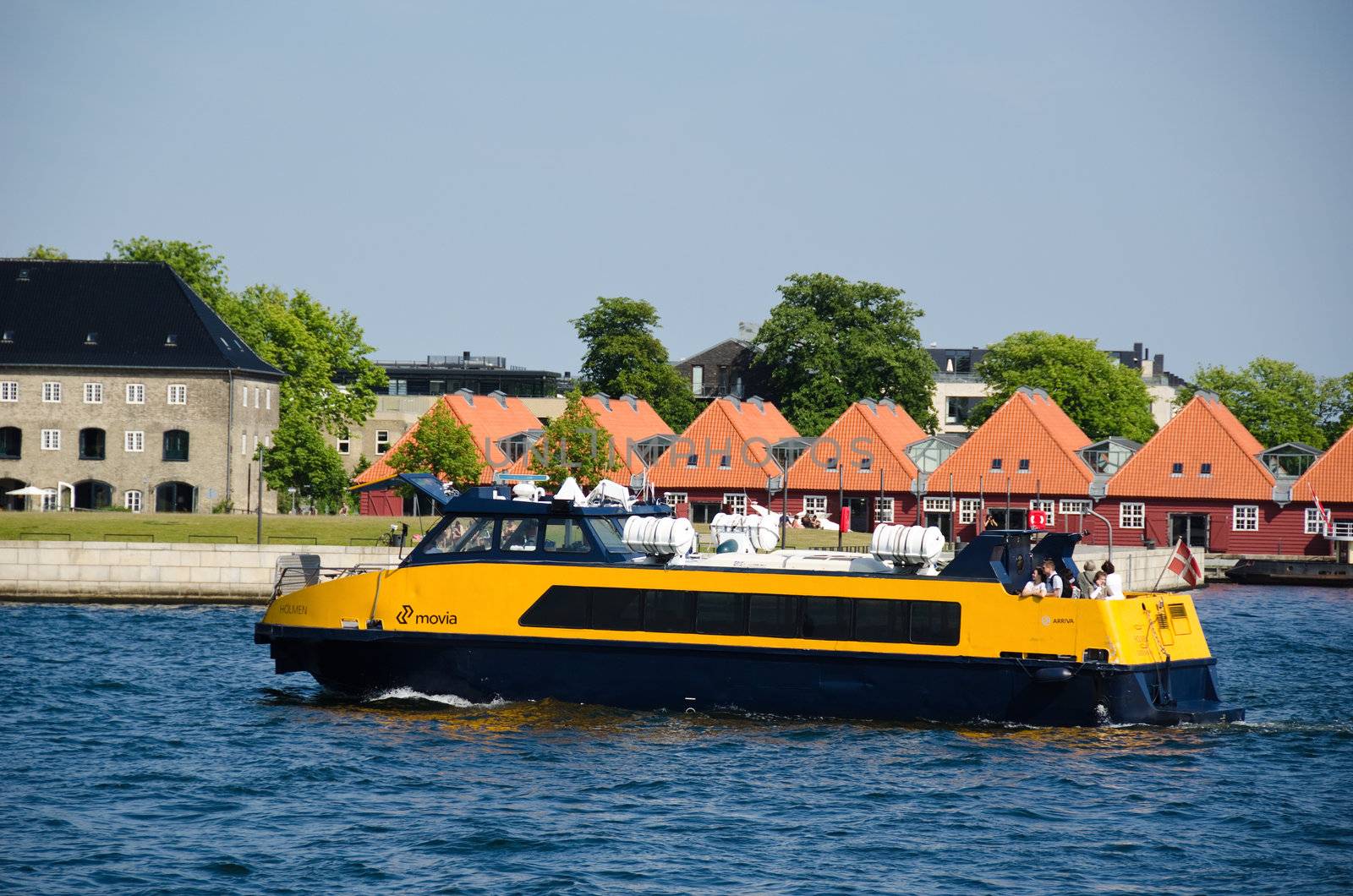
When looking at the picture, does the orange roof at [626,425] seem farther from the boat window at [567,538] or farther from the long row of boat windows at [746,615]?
the long row of boat windows at [746,615]

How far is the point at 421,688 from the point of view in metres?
26.8

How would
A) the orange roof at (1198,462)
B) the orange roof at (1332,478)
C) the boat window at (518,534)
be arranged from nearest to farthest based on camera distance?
1. the boat window at (518,534)
2. the orange roof at (1332,478)
3. the orange roof at (1198,462)

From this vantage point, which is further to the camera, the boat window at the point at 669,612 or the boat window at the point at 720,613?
the boat window at the point at 669,612

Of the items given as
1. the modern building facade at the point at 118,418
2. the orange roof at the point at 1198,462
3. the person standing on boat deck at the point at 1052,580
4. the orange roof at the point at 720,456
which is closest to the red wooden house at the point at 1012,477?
the orange roof at the point at 1198,462

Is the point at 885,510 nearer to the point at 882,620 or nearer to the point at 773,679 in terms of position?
the point at 773,679

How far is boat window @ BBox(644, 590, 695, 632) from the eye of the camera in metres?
25.6

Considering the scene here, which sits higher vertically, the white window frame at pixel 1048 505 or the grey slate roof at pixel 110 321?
the grey slate roof at pixel 110 321

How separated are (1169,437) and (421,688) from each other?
54009mm

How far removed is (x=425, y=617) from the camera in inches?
1038

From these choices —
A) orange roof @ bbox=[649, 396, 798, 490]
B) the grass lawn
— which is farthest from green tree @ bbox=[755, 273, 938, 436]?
the grass lawn

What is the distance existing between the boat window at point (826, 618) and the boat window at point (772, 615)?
0.59 ft

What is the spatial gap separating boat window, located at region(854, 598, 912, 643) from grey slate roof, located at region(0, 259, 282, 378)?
170ft

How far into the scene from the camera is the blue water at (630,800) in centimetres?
1858

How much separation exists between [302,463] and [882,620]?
52244mm
